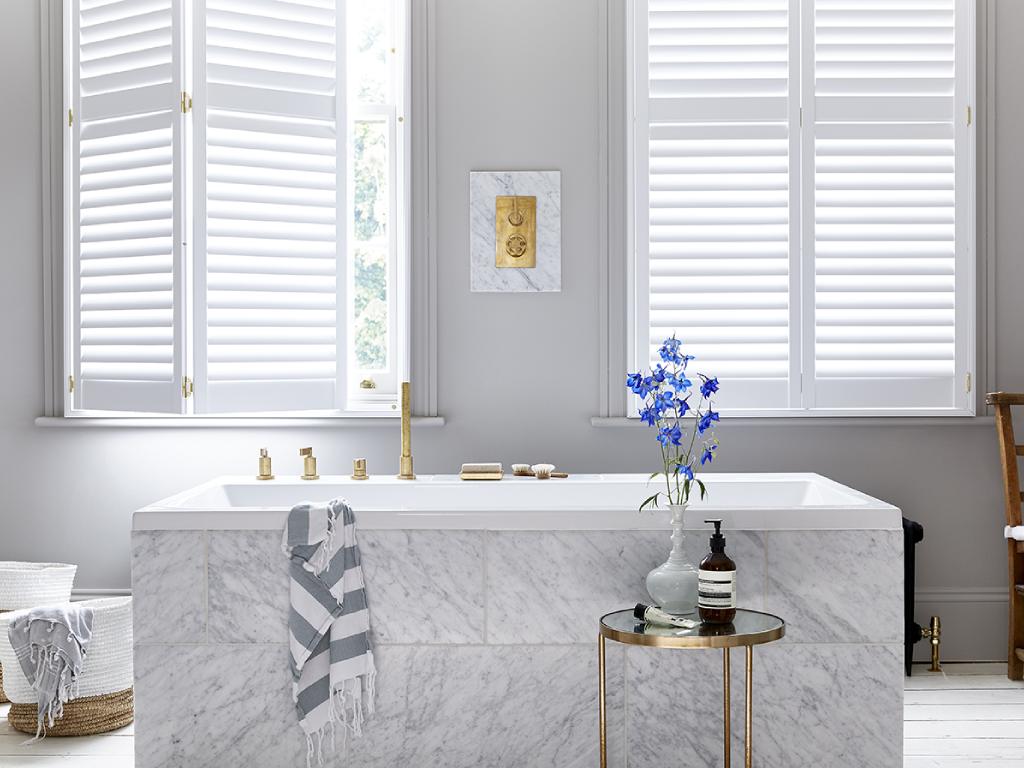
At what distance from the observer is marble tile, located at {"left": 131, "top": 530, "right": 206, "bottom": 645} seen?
235cm

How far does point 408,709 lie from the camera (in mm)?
2348

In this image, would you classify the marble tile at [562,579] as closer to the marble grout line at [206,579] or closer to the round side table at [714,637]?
the round side table at [714,637]

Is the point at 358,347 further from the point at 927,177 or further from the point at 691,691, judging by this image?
the point at 927,177

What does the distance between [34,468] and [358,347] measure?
120 cm

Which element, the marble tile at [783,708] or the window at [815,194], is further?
the window at [815,194]

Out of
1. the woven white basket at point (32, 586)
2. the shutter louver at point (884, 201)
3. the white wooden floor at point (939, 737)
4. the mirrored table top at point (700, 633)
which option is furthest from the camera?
the shutter louver at point (884, 201)

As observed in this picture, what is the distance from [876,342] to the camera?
3.32m

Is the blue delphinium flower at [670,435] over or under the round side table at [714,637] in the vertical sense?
over

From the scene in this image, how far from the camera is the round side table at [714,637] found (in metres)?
1.98

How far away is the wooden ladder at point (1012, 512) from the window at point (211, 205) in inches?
80.8

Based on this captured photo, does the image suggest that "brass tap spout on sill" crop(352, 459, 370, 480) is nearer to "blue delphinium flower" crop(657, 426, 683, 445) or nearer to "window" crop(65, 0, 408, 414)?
"window" crop(65, 0, 408, 414)

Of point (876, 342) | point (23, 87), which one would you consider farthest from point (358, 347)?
point (876, 342)

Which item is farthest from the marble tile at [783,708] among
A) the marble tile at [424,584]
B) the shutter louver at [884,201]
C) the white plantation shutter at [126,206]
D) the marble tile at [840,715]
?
the white plantation shutter at [126,206]

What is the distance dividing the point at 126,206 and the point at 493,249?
122cm
